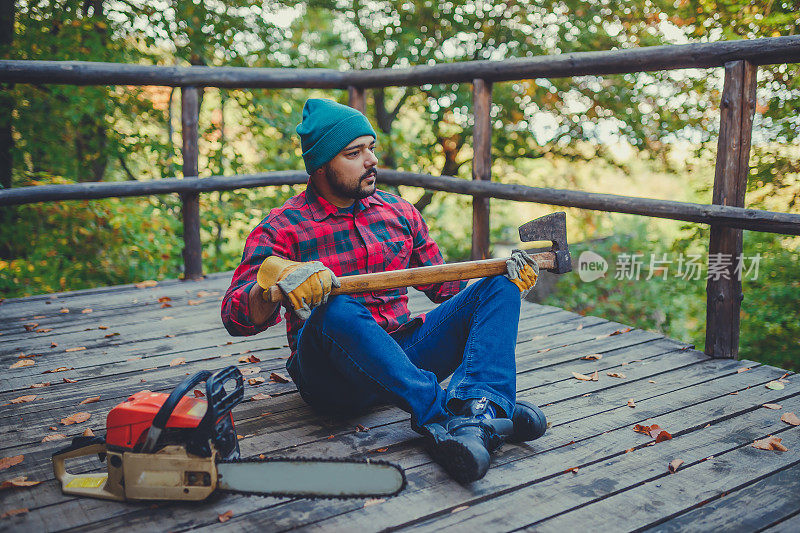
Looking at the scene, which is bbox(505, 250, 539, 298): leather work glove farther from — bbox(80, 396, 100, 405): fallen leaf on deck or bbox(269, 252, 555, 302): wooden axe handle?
bbox(80, 396, 100, 405): fallen leaf on deck

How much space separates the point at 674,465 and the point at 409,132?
234 inches

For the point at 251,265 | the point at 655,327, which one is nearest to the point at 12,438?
the point at 251,265

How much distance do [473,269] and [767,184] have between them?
10.7 feet

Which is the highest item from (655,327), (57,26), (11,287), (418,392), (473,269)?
(57,26)

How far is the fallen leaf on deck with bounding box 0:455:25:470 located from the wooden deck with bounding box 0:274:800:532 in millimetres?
21

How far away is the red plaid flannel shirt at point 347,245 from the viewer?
2.00 metres

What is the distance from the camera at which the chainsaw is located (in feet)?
5.13

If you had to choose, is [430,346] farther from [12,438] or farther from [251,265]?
[12,438]

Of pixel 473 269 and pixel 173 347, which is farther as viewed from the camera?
pixel 173 347

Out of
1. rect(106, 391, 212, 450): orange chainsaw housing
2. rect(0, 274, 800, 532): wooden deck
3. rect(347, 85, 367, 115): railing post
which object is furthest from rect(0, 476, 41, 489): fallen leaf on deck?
rect(347, 85, 367, 115): railing post

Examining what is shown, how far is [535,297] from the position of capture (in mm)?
6211

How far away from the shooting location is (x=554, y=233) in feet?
7.29

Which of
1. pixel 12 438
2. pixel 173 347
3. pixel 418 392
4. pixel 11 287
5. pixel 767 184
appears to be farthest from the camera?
pixel 11 287

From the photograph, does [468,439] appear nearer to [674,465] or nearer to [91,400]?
[674,465]
